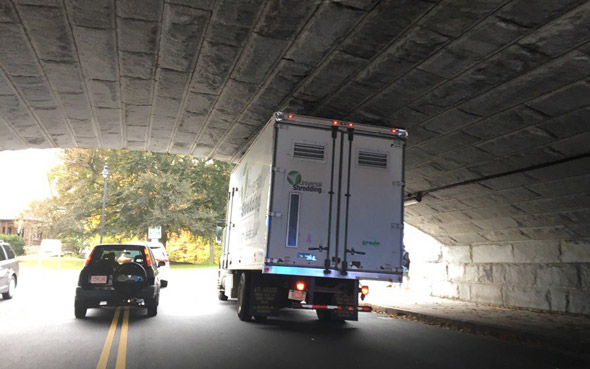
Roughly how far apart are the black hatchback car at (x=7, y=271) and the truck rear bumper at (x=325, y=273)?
10.00m

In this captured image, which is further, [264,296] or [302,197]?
[264,296]

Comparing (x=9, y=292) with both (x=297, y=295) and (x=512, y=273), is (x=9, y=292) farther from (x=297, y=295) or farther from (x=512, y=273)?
(x=512, y=273)

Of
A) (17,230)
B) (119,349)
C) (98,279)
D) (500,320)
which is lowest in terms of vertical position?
(119,349)

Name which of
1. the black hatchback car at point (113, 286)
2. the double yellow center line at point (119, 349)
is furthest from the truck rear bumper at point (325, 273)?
the black hatchback car at point (113, 286)

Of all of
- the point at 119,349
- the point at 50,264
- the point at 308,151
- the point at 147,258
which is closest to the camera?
the point at 119,349

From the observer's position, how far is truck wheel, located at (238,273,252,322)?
11.5 meters

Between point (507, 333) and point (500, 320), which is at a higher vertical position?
point (500, 320)

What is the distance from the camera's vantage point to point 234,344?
8.70 m

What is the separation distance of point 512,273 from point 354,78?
8819 millimetres

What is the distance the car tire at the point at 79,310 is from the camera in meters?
11.7

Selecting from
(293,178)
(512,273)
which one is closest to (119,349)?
(293,178)

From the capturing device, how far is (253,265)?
10406mm

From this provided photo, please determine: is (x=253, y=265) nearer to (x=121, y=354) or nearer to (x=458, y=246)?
(x=121, y=354)

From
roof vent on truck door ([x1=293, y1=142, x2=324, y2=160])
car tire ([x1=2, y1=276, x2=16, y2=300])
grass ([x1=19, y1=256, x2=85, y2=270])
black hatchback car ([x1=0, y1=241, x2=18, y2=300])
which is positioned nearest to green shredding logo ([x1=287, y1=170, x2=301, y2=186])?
roof vent on truck door ([x1=293, y1=142, x2=324, y2=160])
